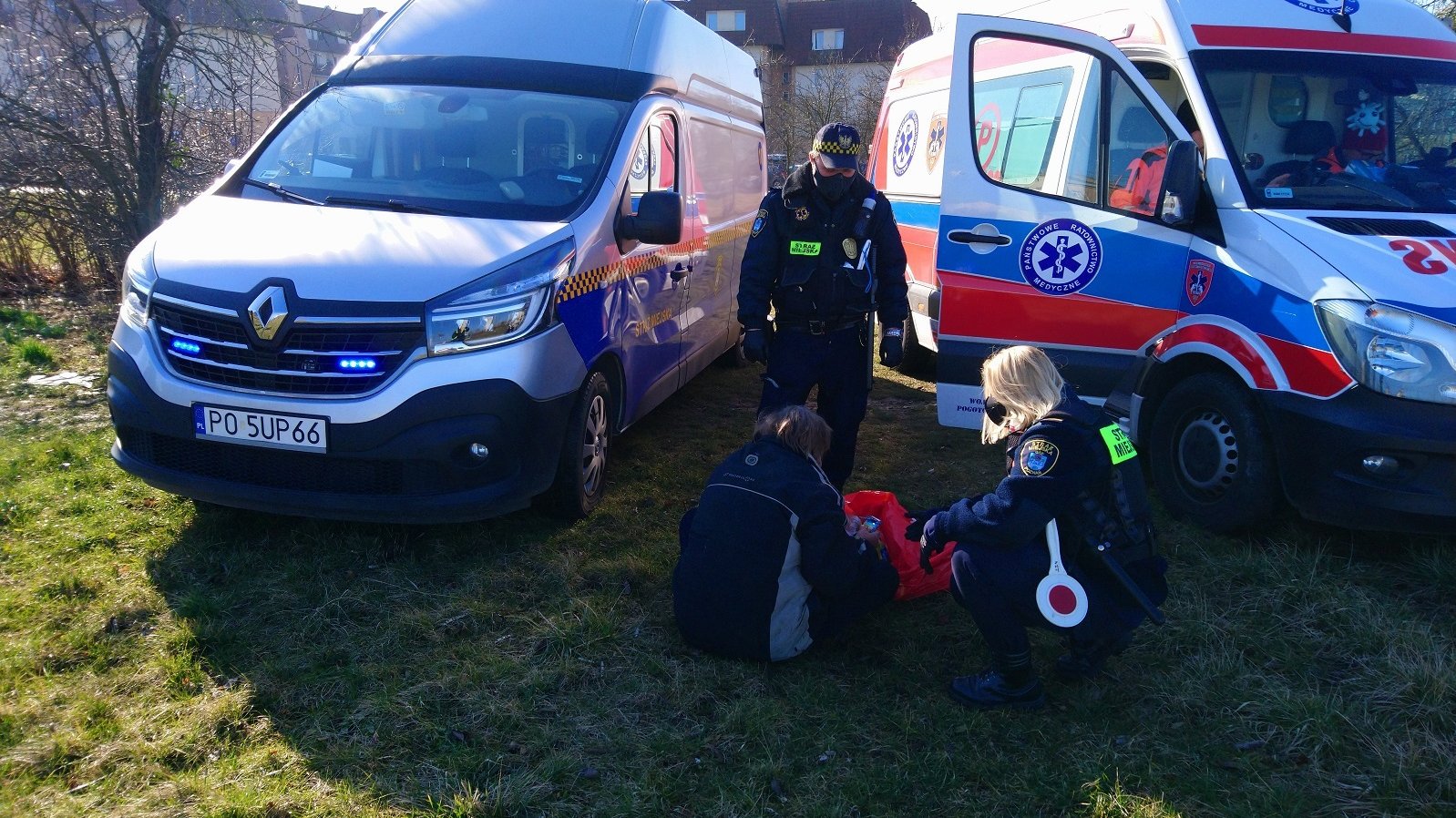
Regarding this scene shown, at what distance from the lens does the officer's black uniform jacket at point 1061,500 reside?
298cm

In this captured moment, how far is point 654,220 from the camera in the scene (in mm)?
4418

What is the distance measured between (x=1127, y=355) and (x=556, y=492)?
2.93 meters

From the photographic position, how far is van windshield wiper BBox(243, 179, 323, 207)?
14.0 feet

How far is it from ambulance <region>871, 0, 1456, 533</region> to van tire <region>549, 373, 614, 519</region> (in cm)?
183

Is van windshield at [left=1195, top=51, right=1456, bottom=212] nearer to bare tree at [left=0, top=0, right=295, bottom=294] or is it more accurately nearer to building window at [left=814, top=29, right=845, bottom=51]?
bare tree at [left=0, top=0, right=295, bottom=294]

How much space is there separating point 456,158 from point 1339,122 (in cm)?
431

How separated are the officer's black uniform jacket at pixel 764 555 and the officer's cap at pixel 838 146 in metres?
1.53

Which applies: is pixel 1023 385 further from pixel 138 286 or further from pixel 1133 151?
pixel 138 286

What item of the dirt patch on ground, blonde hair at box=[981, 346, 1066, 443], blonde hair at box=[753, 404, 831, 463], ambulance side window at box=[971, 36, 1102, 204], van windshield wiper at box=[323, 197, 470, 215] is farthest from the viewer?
the dirt patch on ground

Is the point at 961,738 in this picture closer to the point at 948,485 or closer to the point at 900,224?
the point at 948,485

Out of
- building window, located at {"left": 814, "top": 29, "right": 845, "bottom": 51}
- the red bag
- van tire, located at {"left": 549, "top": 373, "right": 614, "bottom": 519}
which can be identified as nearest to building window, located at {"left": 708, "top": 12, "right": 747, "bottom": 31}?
building window, located at {"left": 814, "top": 29, "right": 845, "bottom": 51}

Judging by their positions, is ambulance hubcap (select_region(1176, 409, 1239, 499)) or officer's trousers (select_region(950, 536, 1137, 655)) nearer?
officer's trousers (select_region(950, 536, 1137, 655))

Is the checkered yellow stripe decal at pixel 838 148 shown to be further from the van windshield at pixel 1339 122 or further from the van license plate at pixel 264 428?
the van license plate at pixel 264 428

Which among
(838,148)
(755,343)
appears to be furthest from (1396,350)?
(755,343)
